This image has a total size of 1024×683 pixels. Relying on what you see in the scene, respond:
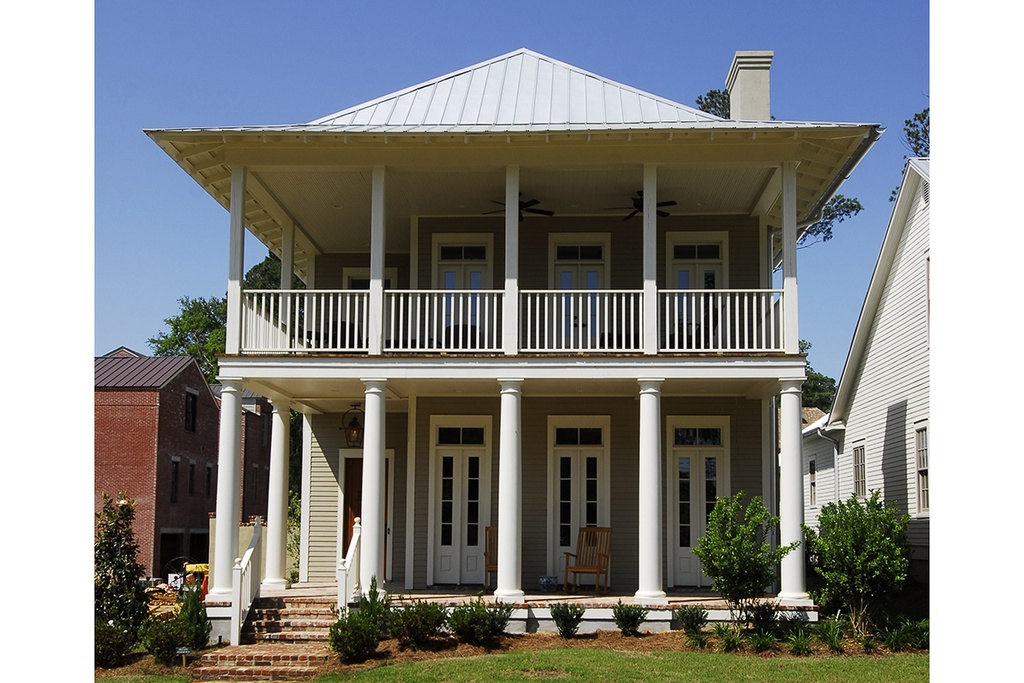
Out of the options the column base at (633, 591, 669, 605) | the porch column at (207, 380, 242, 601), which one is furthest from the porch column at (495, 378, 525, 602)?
the porch column at (207, 380, 242, 601)

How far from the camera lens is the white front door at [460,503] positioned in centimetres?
1723

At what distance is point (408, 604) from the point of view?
13.5 m

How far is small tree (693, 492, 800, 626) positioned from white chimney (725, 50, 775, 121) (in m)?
7.02

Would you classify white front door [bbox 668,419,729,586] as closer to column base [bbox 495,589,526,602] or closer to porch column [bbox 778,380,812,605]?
porch column [bbox 778,380,812,605]

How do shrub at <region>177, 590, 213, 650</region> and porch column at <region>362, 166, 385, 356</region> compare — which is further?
porch column at <region>362, 166, 385, 356</region>

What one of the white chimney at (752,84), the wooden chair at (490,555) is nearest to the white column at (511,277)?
the wooden chair at (490,555)

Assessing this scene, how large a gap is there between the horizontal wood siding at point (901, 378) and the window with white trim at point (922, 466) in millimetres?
146

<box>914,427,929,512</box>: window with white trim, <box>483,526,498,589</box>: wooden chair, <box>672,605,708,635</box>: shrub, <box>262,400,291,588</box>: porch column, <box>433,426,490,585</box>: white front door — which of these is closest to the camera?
<box>672,605,708,635</box>: shrub

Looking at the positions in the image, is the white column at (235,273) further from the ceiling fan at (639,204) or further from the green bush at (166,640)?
the ceiling fan at (639,204)

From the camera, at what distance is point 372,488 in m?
14.2

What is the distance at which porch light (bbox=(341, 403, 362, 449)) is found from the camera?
728 inches

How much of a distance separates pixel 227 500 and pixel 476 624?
12.4 ft

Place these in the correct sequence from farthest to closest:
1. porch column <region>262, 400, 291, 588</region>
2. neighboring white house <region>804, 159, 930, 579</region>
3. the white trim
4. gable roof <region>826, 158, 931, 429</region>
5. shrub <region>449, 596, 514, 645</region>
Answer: gable roof <region>826, 158, 931, 429</region>, neighboring white house <region>804, 159, 930, 579</region>, porch column <region>262, 400, 291, 588</region>, the white trim, shrub <region>449, 596, 514, 645</region>

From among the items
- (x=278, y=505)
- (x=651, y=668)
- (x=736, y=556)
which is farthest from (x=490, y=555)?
(x=651, y=668)
